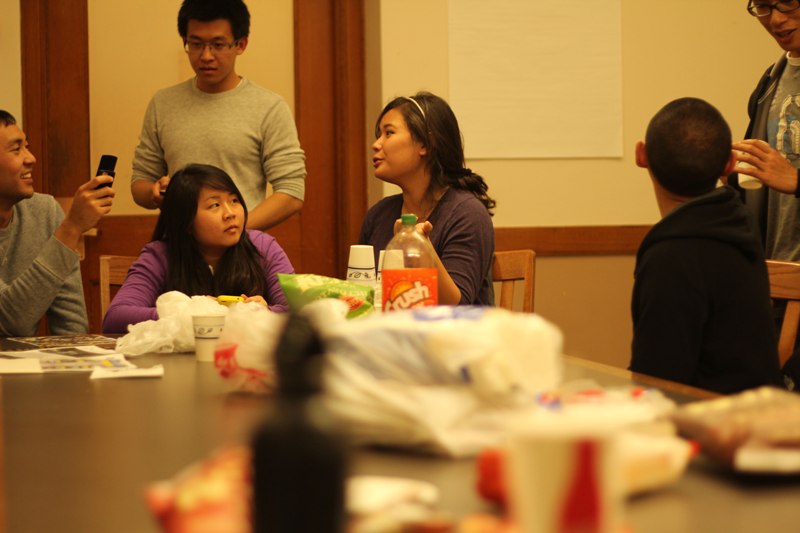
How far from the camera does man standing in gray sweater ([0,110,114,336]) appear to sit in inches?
86.1

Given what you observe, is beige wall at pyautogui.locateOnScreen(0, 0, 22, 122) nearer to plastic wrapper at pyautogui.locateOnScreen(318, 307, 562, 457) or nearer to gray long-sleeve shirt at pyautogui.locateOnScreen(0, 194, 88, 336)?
gray long-sleeve shirt at pyautogui.locateOnScreen(0, 194, 88, 336)

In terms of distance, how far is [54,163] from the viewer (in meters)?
3.54

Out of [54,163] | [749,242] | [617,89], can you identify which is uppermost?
[617,89]

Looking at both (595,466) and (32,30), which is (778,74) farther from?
(32,30)

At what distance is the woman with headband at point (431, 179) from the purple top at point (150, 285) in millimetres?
307

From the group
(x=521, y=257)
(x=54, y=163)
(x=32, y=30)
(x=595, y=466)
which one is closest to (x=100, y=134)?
(x=54, y=163)

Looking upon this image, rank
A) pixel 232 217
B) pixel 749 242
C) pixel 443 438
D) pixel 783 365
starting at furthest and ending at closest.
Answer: pixel 232 217 < pixel 783 365 < pixel 749 242 < pixel 443 438

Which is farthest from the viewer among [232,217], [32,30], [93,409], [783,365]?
[32,30]

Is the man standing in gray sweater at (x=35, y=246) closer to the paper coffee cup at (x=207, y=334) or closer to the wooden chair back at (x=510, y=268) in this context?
the paper coffee cup at (x=207, y=334)

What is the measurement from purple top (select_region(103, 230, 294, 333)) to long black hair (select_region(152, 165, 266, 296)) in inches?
0.9

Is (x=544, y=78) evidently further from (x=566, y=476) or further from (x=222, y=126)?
(x=566, y=476)

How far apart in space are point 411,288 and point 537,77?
2442 millimetres

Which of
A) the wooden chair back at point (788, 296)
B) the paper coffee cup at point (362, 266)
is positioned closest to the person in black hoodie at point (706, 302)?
the wooden chair back at point (788, 296)

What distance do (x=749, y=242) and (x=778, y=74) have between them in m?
1.11
